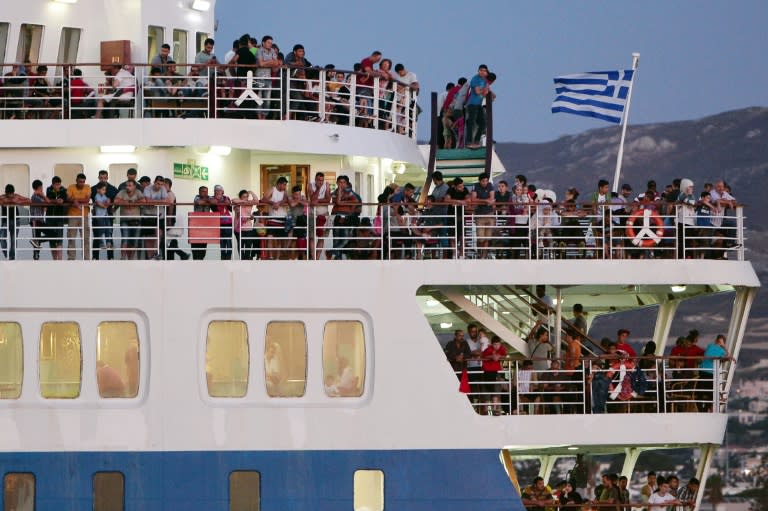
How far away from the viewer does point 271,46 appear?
27484 millimetres

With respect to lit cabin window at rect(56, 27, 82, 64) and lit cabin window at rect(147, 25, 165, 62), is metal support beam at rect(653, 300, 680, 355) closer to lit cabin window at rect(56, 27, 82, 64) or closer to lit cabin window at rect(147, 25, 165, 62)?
lit cabin window at rect(147, 25, 165, 62)

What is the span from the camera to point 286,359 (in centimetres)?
2442

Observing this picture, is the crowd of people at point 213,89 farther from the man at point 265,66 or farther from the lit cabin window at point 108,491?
the lit cabin window at point 108,491

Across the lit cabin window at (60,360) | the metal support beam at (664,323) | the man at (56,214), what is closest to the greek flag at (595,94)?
the metal support beam at (664,323)

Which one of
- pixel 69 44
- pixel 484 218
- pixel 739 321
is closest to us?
pixel 484 218

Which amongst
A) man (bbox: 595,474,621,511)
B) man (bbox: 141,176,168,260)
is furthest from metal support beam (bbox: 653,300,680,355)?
man (bbox: 141,176,168,260)

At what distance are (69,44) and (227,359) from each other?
25.6 ft

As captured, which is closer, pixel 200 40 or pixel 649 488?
pixel 649 488

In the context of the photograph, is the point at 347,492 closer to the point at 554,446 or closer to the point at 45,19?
the point at 554,446

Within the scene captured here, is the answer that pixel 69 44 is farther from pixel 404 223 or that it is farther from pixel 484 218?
pixel 484 218

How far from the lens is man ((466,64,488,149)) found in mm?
28812

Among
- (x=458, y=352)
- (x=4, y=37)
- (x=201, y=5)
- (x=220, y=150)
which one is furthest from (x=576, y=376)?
(x=4, y=37)

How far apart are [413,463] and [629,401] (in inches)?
128

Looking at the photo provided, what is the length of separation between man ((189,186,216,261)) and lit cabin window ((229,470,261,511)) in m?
3.22
